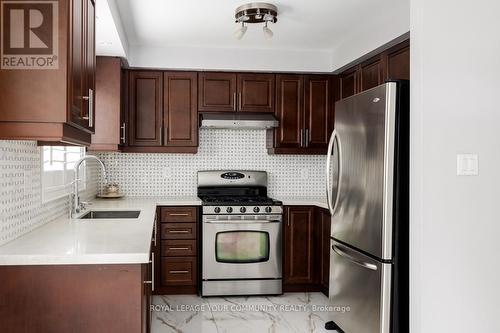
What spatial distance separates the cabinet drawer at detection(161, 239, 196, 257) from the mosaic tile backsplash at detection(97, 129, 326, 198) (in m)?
0.72

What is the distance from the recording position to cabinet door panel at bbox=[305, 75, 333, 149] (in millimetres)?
4746

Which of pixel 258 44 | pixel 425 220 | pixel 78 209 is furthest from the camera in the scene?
pixel 258 44

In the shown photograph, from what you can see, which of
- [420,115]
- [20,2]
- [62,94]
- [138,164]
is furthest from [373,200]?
[138,164]

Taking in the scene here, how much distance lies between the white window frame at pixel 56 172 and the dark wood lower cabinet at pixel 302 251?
2.00m

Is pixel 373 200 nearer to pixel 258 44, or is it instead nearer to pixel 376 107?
pixel 376 107

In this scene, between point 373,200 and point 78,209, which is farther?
point 78,209

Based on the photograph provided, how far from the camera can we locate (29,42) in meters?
1.72

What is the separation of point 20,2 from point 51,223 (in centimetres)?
156

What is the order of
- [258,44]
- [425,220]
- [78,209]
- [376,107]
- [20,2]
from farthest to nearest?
[258,44], [78,209], [376,107], [425,220], [20,2]

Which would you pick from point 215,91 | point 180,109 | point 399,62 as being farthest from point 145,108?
point 399,62

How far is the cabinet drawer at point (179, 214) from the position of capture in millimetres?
4348

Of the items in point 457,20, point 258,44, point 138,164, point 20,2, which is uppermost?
point 258,44

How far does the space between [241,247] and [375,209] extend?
6.05ft

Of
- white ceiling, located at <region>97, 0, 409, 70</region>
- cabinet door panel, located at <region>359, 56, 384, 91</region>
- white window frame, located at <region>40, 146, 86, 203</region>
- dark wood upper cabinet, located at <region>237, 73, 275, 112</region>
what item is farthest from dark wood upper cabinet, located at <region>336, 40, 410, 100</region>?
white window frame, located at <region>40, 146, 86, 203</region>
